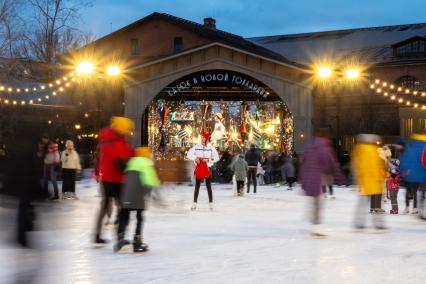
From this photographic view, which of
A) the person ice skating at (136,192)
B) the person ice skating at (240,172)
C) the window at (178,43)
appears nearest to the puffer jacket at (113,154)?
the person ice skating at (136,192)

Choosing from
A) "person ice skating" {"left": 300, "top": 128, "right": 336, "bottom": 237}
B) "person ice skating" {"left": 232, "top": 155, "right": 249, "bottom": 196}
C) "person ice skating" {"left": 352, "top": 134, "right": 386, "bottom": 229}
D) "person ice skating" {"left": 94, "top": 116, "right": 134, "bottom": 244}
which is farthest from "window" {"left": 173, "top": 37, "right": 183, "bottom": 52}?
"person ice skating" {"left": 94, "top": 116, "right": 134, "bottom": 244}

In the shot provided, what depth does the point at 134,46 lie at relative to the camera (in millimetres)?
43469

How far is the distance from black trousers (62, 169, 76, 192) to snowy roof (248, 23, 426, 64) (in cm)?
2699

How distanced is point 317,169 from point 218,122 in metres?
16.9

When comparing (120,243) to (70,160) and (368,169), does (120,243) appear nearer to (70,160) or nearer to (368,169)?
(368,169)

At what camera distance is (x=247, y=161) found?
19500 millimetres

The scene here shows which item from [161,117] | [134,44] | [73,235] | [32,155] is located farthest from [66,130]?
[32,155]

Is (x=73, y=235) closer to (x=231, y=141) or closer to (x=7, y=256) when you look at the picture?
(x=7, y=256)

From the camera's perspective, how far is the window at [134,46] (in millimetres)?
43250

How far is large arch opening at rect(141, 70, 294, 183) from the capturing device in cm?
2534

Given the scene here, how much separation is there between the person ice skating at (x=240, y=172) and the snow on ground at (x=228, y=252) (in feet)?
18.9

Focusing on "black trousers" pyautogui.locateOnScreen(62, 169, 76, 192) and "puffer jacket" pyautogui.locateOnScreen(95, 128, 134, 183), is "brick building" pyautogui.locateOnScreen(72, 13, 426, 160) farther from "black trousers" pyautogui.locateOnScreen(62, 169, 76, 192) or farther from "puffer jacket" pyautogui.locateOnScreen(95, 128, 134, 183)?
"puffer jacket" pyautogui.locateOnScreen(95, 128, 134, 183)

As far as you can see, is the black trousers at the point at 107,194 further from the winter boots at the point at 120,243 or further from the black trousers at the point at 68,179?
the black trousers at the point at 68,179

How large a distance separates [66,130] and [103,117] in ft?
29.8
